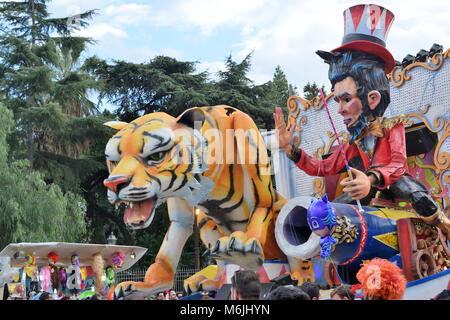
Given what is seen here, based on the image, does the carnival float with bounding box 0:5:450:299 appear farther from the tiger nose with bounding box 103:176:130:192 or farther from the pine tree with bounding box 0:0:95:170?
the pine tree with bounding box 0:0:95:170

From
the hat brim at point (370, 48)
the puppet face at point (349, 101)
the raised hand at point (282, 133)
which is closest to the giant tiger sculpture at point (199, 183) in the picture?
the raised hand at point (282, 133)

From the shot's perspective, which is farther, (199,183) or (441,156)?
(441,156)

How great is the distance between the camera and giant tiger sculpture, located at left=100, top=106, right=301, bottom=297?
4.55 meters

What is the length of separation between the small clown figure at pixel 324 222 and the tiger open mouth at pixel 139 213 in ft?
4.31

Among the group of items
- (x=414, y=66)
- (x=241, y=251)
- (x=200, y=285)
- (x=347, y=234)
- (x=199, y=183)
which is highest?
(x=414, y=66)

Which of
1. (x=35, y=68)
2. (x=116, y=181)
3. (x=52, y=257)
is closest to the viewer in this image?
(x=116, y=181)

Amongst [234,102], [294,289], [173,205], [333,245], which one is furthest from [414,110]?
[234,102]

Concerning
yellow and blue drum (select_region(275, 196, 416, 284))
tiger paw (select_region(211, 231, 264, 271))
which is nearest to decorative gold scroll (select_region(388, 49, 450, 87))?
yellow and blue drum (select_region(275, 196, 416, 284))

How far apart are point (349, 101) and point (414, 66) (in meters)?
1.08

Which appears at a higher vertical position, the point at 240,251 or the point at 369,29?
the point at 369,29

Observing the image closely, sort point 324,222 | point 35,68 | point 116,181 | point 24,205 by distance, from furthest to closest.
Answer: point 35,68 < point 24,205 < point 116,181 < point 324,222

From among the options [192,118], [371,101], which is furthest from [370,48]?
[192,118]

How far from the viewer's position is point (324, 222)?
4203 mm

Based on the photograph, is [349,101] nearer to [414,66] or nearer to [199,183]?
[414,66]
